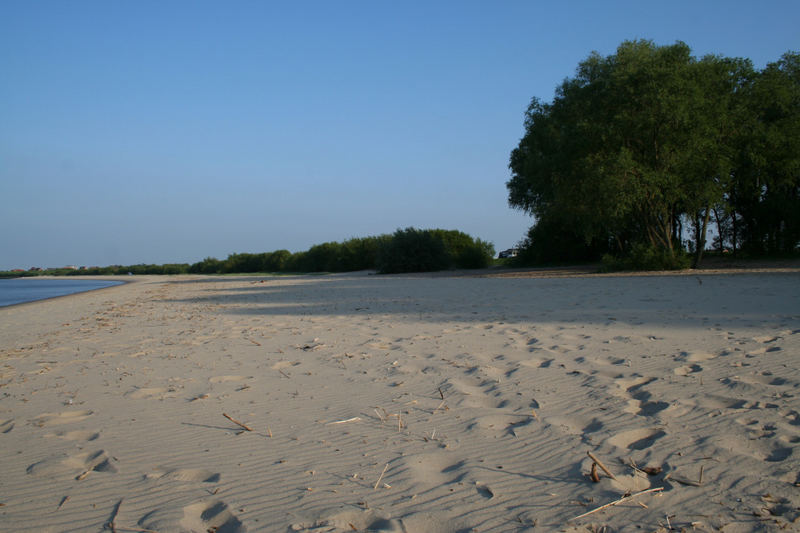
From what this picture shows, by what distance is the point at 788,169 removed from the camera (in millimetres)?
18719

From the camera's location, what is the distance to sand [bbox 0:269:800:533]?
2.26m

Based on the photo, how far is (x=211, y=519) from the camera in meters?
2.26

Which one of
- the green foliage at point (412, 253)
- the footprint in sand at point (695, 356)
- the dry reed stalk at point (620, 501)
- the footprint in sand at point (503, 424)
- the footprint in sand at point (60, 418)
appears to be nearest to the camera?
the dry reed stalk at point (620, 501)

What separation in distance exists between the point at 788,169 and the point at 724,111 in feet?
12.6

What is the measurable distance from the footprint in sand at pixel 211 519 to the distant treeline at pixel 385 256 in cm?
2737

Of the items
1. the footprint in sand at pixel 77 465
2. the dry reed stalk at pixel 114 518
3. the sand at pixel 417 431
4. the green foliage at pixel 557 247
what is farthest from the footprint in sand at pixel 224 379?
the green foliage at pixel 557 247

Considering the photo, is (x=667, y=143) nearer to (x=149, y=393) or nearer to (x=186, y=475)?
(x=149, y=393)

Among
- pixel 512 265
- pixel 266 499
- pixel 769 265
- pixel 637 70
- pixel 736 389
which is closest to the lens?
pixel 266 499

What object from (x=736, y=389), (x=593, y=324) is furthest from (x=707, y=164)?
(x=736, y=389)

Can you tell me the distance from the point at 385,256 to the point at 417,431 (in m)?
27.2

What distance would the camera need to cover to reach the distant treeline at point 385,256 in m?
30.0

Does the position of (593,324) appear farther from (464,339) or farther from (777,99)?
(777,99)

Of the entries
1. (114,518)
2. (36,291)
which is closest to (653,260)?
(114,518)

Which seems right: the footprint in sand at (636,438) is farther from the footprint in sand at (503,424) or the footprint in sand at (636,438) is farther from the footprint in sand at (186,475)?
the footprint in sand at (186,475)
